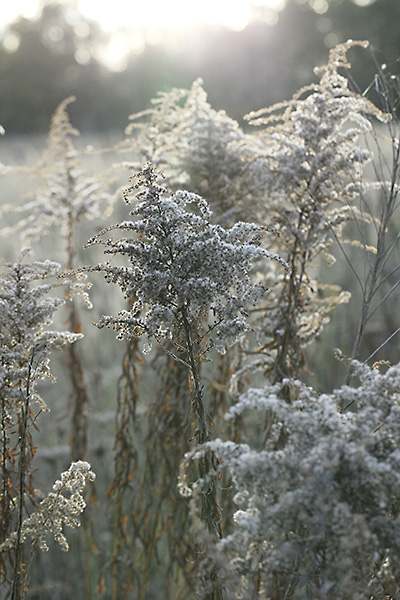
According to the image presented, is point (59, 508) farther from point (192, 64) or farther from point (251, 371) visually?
point (192, 64)

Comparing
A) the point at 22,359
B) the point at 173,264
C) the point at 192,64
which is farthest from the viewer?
the point at 192,64

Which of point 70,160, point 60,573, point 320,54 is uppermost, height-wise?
A: point 320,54

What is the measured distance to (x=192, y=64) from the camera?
57.9 ft

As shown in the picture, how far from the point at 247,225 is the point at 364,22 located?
1699 cm

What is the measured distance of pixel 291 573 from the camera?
951 millimetres

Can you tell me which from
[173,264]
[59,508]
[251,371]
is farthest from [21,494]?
[251,371]

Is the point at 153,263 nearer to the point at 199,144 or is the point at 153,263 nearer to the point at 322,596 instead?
the point at 322,596

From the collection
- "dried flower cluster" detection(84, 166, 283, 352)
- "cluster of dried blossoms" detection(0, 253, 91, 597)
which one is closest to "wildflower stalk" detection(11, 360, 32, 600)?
Result: "cluster of dried blossoms" detection(0, 253, 91, 597)

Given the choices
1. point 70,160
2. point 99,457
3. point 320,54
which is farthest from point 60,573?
point 320,54

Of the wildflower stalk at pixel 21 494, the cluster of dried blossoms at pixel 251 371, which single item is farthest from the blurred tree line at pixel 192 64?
the wildflower stalk at pixel 21 494

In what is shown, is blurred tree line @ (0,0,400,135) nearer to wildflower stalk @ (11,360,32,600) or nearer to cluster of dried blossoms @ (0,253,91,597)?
cluster of dried blossoms @ (0,253,91,597)

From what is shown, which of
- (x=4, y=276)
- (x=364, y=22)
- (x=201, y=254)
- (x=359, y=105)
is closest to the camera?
(x=201, y=254)

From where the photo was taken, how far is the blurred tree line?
14.7m

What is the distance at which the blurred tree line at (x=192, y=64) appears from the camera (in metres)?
14.7
